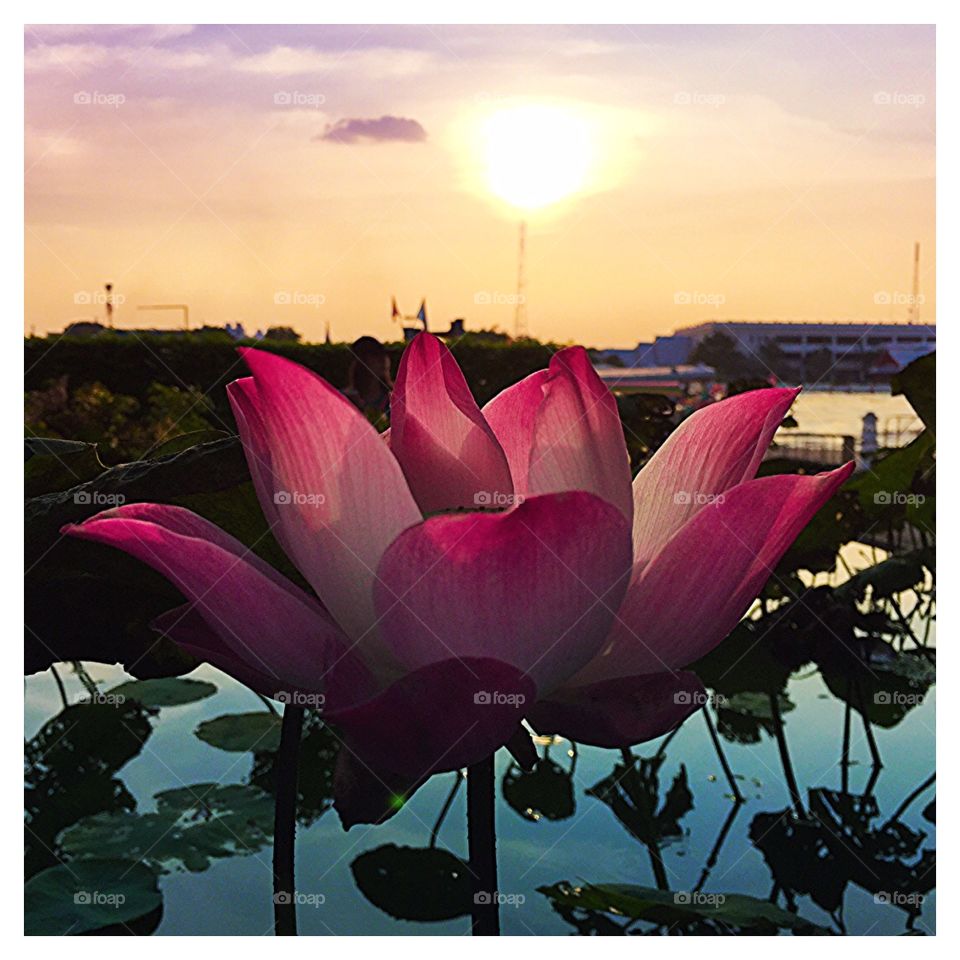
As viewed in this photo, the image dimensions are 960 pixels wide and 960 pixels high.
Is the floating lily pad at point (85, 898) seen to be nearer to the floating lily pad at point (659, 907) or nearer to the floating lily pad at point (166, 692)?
the floating lily pad at point (659, 907)

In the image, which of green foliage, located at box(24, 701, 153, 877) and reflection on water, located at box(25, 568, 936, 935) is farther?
green foliage, located at box(24, 701, 153, 877)

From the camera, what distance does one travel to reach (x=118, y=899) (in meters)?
0.97

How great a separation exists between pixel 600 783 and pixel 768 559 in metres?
1.33

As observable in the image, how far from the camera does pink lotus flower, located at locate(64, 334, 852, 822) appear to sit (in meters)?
0.22

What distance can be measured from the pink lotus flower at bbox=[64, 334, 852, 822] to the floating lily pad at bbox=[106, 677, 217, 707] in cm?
145

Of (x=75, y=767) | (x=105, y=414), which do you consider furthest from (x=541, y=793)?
(x=105, y=414)

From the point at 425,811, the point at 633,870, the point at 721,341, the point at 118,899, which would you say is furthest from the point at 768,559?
the point at 721,341

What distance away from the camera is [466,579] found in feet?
0.72

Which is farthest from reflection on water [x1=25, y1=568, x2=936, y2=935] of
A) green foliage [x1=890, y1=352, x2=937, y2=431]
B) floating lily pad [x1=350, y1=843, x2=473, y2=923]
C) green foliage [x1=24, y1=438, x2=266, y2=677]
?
green foliage [x1=24, y1=438, x2=266, y2=677]

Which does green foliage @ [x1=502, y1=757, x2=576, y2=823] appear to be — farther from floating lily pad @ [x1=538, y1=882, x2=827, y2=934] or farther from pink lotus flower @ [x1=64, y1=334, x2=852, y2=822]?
pink lotus flower @ [x1=64, y1=334, x2=852, y2=822]

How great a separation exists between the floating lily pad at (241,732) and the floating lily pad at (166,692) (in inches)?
3.0

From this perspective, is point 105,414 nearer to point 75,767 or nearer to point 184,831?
point 75,767

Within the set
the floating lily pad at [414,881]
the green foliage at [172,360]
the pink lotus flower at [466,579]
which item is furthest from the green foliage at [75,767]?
the green foliage at [172,360]

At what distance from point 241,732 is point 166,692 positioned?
22 cm
